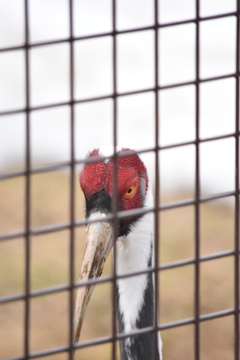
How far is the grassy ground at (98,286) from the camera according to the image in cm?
475

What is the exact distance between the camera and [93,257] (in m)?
2.46

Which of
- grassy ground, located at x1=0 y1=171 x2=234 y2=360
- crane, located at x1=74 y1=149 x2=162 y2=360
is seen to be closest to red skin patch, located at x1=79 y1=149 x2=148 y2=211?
crane, located at x1=74 y1=149 x2=162 y2=360

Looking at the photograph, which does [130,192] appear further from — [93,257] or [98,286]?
[98,286]

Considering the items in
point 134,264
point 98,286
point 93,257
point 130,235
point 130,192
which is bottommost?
point 93,257

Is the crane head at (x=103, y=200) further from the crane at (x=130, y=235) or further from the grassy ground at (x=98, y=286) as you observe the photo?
the grassy ground at (x=98, y=286)

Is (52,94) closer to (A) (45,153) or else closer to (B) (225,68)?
(A) (45,153)

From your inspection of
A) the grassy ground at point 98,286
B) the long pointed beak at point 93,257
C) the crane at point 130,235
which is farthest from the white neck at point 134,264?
the grassy ground at point 98,286

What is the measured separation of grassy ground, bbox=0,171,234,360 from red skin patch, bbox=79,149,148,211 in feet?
6.69

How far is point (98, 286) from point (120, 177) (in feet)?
8.24

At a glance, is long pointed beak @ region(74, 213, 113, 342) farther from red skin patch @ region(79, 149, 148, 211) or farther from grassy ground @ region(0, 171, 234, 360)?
grassy ground @ region(0, 171, 234, 360)

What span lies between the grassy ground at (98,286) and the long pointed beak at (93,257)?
2.25m

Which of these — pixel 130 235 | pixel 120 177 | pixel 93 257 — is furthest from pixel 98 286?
pixel 93 257

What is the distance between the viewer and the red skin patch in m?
2.70

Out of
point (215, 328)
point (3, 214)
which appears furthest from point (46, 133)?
point (215, 328)
